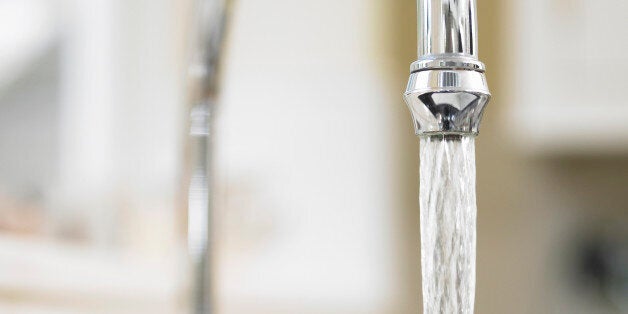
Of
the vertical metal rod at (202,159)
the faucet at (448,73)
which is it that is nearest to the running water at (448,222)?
the faucet at (448,73)

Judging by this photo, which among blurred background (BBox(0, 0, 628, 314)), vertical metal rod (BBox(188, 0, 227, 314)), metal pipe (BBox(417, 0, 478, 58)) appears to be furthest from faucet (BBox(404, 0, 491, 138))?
blurred background (BBox(0, 0, 628, 314))

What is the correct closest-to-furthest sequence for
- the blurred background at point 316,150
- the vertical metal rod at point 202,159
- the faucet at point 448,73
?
the faucet at point 448,73 < the vertical metal rod at point 202,159 < the blurred background at point 316,150

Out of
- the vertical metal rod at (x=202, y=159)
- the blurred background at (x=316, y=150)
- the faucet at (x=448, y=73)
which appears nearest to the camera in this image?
the faucet at (x=448, y=73)

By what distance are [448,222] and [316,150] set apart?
2.89 feet

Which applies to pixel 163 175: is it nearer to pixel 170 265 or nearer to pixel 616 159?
pixel 170 265

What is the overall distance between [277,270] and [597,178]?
0.55 meters

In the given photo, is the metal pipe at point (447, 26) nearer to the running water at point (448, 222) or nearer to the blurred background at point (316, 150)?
the running water at point (448, 222)

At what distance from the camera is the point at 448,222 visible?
26 centimetres

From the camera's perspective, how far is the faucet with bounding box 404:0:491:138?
0.24 m

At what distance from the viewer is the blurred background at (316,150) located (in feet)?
3.23

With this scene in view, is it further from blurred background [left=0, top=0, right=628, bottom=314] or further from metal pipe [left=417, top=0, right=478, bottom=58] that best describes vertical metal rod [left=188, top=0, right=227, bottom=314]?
blurred background [left=0, top=0, right=628, bottom=314]

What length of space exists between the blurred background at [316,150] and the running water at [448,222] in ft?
2.11

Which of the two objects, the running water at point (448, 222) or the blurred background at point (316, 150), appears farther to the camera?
the blurred background at point (316, 150)

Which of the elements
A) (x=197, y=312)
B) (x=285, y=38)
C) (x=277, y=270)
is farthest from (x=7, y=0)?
(x=197, y=312)
